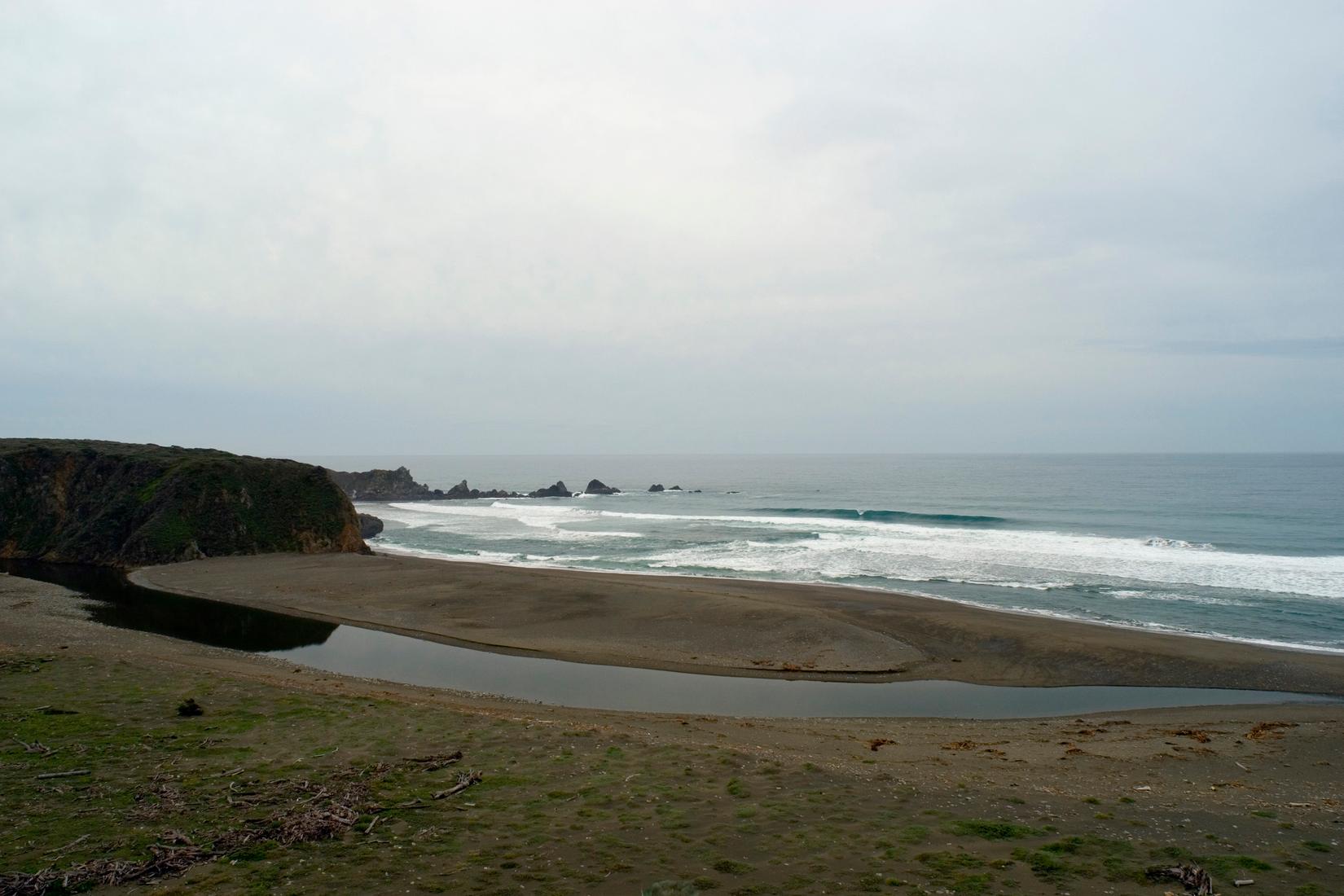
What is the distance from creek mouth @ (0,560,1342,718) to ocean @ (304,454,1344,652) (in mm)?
8353

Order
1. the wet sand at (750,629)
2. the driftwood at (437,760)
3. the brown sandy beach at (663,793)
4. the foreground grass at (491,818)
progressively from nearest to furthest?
the foreground grass at (491,818)
the brown sandy beach at (663,793)
the driftwood at (437,760)
the wet sand at (750,629)

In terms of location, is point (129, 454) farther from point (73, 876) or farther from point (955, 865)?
point (955, 865)

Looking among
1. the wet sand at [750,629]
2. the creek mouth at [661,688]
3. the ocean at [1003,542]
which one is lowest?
the creek mouth at [661,688]

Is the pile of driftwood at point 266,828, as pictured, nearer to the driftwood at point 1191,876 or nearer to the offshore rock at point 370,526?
the driftwood at point 1191,876

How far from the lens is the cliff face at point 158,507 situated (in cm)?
3831

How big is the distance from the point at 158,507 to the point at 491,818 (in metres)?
40.4

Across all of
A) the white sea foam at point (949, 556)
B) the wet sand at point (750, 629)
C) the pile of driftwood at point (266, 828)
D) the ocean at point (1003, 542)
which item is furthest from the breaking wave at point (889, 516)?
the pile of driftwood at point (266, 828)

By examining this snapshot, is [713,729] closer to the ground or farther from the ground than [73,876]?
closer to the ground

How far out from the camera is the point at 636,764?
35.1 ft

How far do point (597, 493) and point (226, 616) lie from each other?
7740 cm

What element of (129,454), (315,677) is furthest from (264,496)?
(315,677)

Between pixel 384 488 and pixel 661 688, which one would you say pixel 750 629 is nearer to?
pixel 661 688

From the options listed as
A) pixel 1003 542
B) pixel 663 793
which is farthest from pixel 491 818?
pixel 1003 542

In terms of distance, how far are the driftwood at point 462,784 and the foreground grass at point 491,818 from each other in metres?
0.09
